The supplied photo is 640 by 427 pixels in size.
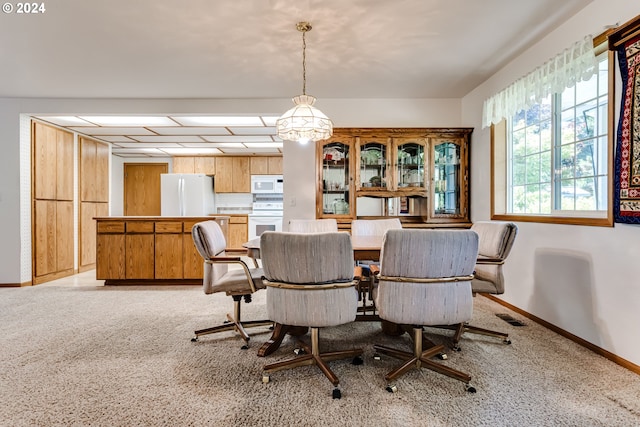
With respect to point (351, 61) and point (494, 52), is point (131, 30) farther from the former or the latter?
point (494, 52)

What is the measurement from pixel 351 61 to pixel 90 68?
2565 mm

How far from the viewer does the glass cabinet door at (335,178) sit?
423 cm

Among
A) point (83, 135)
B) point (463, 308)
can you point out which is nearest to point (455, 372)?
point (463, 308)

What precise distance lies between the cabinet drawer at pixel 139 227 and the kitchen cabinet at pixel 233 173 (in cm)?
305

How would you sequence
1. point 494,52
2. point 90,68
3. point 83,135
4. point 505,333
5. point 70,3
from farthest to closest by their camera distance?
1. point 83,135
2. point 90,68
3. point 494,52
4. point 505,333
5. point 70,3

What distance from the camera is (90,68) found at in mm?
3365

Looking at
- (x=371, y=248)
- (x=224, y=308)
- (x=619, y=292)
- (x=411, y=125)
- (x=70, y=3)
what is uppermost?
(x=70, y=3)

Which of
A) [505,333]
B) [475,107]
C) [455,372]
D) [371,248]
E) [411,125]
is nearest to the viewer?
[455,372]

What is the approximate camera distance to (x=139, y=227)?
14.2 feet

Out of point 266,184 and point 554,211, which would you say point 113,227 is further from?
point 554,211

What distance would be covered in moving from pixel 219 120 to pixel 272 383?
3.67 meters

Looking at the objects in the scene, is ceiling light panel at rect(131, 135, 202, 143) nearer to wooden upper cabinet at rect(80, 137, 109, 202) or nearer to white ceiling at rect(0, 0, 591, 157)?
wooden upper cabinet at rect(80, 137, 109, 202)

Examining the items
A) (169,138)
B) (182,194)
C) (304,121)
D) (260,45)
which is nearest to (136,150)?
(182,194)

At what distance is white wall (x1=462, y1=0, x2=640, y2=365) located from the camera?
2109mm
